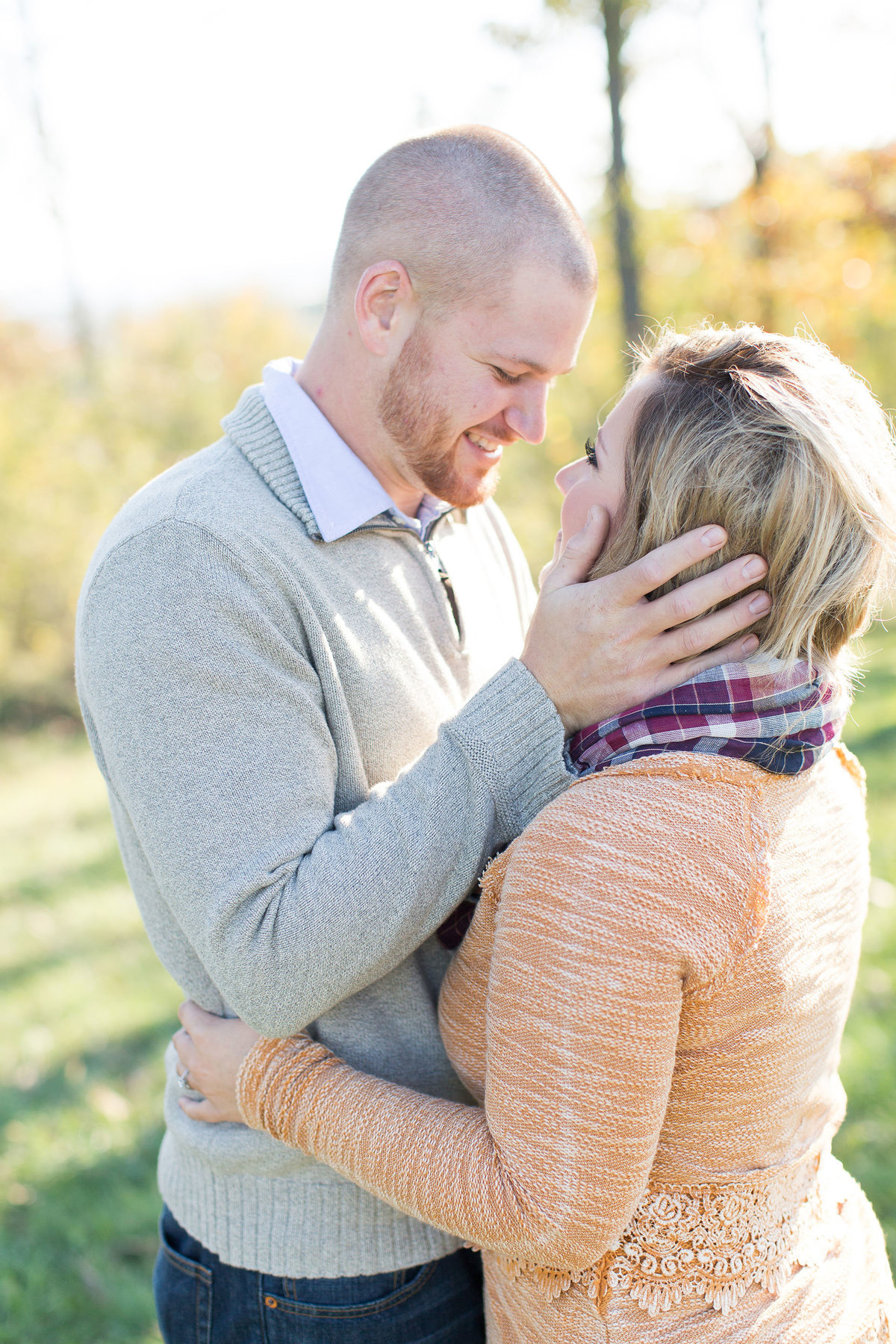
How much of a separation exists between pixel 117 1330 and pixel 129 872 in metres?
1.74

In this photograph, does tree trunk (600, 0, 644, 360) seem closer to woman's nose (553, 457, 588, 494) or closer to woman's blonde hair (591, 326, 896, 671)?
woman's nose (553, 457, 588, 494)

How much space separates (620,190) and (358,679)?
7.46m

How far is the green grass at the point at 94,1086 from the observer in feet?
9.66

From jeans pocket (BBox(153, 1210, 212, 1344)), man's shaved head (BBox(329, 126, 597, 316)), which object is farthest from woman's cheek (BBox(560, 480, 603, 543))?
jeans pocket (BBox(153, 1210, 212, 1344))

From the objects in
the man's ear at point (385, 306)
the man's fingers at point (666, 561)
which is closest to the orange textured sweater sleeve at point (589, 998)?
the man's fingers at point (666, 561)

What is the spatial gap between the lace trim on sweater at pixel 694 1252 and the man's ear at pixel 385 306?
150cm

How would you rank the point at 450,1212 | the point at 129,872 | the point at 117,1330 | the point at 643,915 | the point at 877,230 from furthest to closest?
the point at 877,230
the point at 117,1330
the point at 129,872
the point at 450,1212
the point at 643,915

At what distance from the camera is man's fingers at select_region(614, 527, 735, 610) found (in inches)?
54.6

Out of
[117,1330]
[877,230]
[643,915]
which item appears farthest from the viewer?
[877,230]

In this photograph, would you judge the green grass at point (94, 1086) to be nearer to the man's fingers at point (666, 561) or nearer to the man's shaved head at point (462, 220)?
the man's fingers at point (666, 561)

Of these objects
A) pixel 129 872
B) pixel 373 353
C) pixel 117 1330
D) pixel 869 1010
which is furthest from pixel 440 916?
pixel 869 1010

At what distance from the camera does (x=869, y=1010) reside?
3.79 metres

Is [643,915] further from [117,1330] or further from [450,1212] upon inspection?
[117,1330]

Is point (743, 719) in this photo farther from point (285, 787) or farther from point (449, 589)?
point (449, 589)
